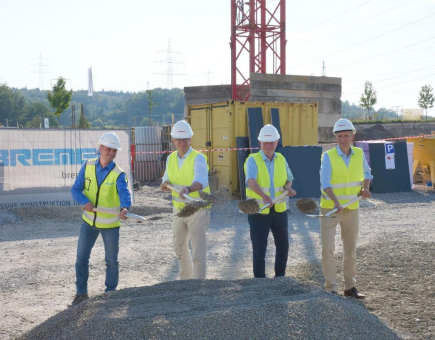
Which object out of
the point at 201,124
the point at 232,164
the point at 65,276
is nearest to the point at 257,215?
the point at 65,276

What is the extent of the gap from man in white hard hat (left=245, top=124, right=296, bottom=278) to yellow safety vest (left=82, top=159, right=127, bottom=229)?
158 centimetres

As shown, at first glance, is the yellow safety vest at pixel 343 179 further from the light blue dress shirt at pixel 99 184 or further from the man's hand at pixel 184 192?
the light blue dress shirt at pixel 99 184

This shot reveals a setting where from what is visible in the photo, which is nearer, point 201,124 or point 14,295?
point 14,295

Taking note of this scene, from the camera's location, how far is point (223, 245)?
10172 mm

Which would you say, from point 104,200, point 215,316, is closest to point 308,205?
point 104,200

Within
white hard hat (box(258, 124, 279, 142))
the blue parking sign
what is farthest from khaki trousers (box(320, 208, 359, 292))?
the blue parking sign

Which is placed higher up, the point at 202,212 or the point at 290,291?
the point at 202,212

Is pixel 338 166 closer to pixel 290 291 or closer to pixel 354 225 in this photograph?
pixel 354 225

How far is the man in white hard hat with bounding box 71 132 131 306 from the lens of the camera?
617cm

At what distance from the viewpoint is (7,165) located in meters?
12.8

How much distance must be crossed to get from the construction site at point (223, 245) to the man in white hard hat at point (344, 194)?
277mm

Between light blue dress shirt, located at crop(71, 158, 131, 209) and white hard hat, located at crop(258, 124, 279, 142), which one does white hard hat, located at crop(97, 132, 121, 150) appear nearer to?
light blue dress shirt, located at crop(71, 158, 131, 209)

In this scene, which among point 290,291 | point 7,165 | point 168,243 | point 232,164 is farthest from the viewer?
point 232,164

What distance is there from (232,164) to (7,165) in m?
5.97
